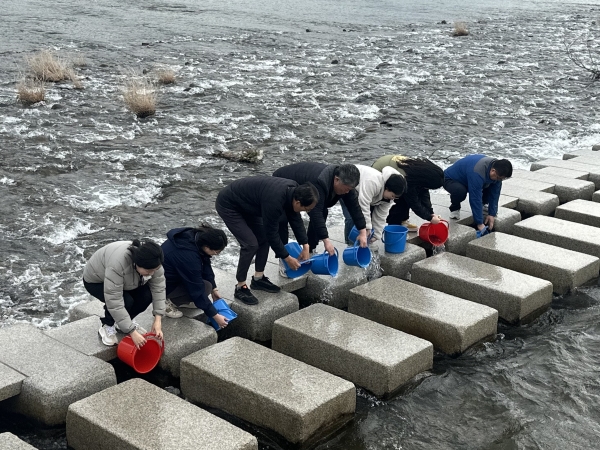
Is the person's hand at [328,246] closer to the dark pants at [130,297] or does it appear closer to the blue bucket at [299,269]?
the blue bucket at [299,269]

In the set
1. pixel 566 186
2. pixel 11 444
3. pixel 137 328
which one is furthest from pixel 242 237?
pixel 566 186

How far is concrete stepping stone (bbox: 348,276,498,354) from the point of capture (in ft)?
20.4

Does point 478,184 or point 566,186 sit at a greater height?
point 478,184

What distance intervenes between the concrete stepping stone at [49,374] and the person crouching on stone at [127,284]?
0.32 metres

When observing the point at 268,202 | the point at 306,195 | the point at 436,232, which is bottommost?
the point at 436,232

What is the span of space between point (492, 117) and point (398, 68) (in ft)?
18.8

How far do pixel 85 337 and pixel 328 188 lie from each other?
2.42 meters

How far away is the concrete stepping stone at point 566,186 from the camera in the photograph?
388 inches

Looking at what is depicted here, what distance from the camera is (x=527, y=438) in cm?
521

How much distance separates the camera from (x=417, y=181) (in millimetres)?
7793

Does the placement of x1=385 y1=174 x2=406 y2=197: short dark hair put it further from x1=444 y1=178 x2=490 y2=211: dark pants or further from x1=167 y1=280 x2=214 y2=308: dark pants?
x1=167 y1=280 x2=214 y2=308: dark pants

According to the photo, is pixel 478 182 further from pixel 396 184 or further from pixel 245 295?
pixel 245 295

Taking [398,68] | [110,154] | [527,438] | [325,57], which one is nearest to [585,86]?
[398,68]

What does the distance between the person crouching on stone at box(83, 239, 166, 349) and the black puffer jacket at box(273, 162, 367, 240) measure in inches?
63.6
